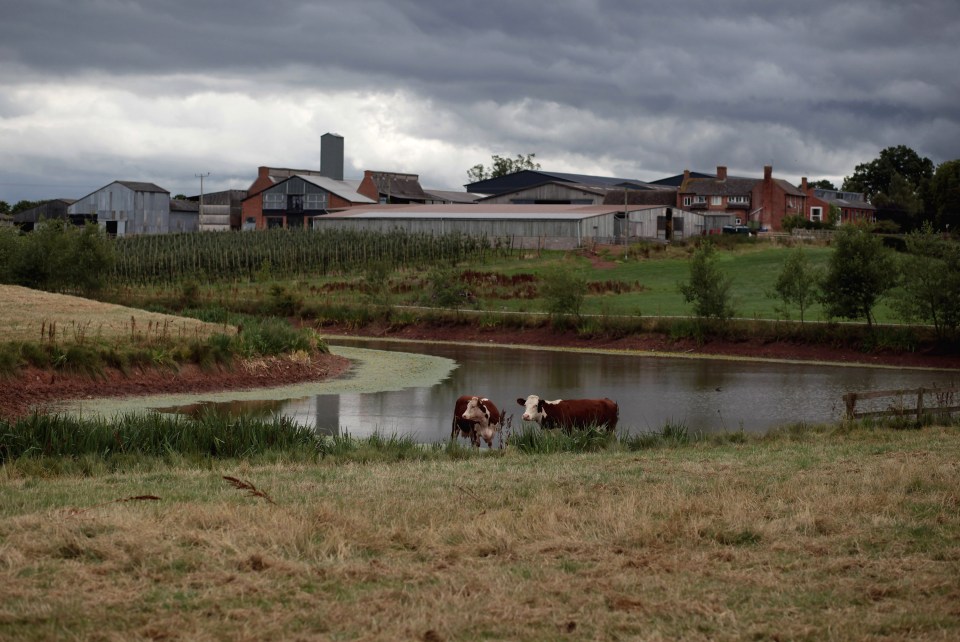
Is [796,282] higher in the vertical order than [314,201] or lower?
lower

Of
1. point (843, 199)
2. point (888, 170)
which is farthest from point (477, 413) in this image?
point (888, 170)

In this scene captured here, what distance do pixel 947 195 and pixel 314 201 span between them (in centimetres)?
6704

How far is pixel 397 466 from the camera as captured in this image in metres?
15.5

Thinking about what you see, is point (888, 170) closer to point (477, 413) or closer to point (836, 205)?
point (836, 205)

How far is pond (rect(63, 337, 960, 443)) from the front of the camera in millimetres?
25344

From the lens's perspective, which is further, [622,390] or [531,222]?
[531,222]

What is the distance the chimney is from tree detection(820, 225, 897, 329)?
91877 millimetres

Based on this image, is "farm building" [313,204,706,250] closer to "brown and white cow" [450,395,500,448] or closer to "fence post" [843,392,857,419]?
"fence post" [843,392,857,419]

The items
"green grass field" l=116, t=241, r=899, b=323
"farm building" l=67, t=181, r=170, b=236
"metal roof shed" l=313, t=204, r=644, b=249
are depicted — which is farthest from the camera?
"farm building" l=67, t=181, r=170, b=236

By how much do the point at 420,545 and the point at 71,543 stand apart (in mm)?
3024

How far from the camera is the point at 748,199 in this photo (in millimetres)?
118938

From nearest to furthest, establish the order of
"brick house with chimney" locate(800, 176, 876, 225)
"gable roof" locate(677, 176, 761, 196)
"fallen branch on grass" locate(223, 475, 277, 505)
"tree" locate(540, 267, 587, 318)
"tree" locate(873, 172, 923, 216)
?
"fallen branch on grass" locate(223, 475, 277, 505)
"tree" locate(540, 267, 587, 318)
"gable roof" locate(677, 176, 761, 196)
"brick house with chimney" locate(800, 176, 876, 225)
"tree" locate(873, 172, 923, 216)

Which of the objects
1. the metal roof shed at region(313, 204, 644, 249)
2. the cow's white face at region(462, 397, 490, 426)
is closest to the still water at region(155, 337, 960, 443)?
the cow's white face at region(462, 397, 490, 426)

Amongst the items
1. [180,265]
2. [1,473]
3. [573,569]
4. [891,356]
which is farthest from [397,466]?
[180,265]
